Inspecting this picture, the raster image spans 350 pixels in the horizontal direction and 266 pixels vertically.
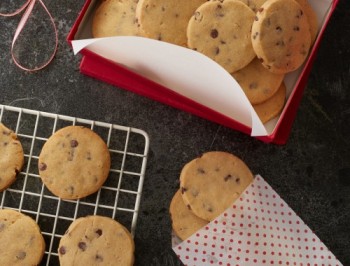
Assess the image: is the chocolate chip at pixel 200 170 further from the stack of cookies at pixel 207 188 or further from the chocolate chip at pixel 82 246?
the chocolate chip at pixel 82 246

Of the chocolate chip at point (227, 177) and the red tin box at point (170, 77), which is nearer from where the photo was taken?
the red tin box at point (170, 77)

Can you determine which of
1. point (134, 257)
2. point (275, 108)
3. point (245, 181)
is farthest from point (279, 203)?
point (134, 257)

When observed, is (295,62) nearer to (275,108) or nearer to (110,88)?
(275,108)

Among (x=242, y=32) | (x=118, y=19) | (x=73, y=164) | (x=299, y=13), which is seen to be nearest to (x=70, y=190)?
(x=73, y=164)

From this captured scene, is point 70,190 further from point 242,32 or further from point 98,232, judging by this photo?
point 242,32

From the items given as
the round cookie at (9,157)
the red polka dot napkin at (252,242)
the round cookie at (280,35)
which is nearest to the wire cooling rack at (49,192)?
the round cookie at (9,157)

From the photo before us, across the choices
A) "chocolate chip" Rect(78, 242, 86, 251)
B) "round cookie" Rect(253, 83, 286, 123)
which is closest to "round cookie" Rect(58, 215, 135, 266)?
"chocolate chip" Rect(78, 242, 86, 251)
